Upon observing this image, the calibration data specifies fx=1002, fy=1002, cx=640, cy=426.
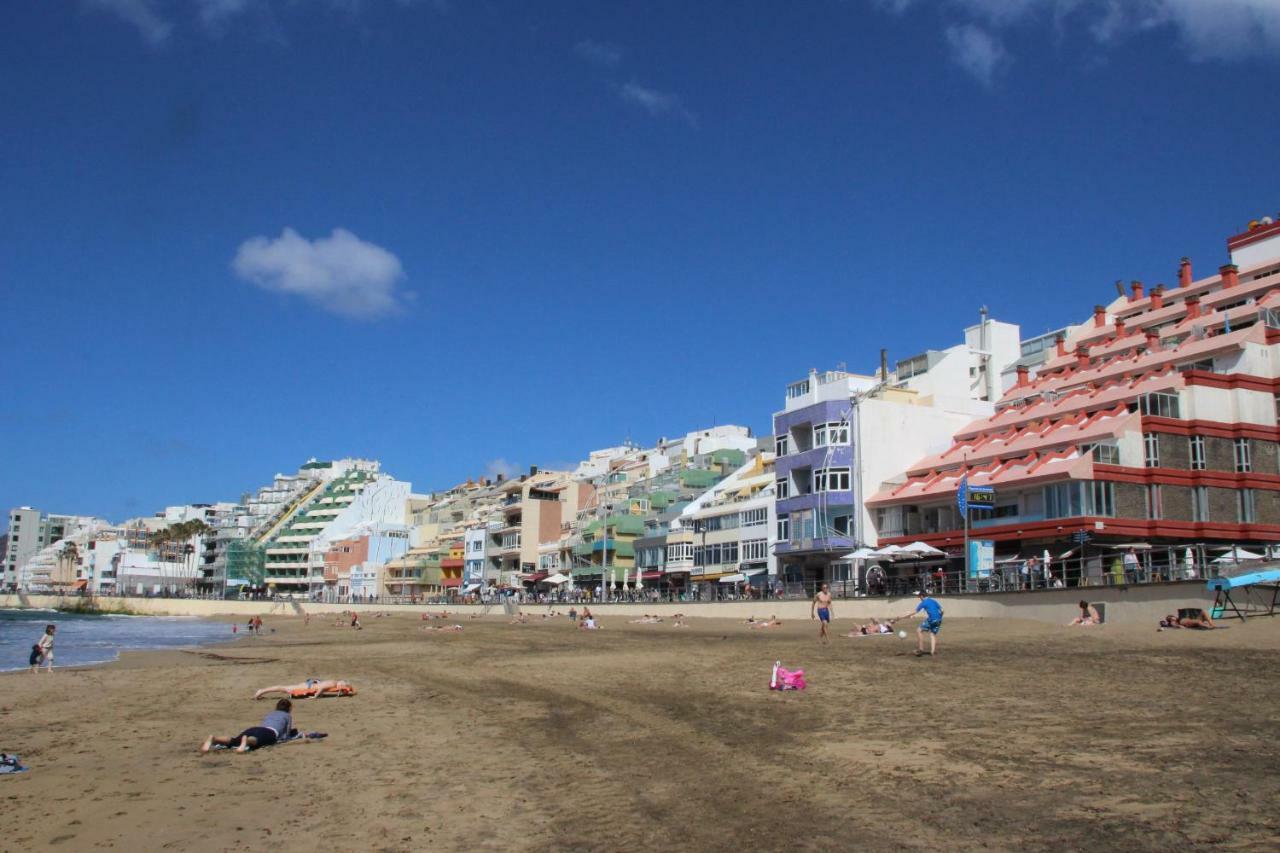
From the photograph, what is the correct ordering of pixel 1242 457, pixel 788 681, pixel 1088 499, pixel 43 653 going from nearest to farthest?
pixel 788 681, pixel 43 653, pixel 1088 499, pixel 1242 457

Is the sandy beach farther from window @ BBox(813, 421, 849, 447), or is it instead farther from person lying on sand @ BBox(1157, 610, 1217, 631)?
window @ BBox(813, 421, 849, 447)

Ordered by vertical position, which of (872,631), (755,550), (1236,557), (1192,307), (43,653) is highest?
(1192,307)

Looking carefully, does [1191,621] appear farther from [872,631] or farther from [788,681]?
[788,681]

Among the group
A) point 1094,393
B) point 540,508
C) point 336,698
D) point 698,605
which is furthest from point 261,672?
point 540,508

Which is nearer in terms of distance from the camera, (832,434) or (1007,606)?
(1007,606)

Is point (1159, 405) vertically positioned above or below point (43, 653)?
above

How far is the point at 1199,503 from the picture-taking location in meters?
42.5

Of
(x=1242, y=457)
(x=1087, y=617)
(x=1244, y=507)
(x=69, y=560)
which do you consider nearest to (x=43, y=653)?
(x=1087, y=617)

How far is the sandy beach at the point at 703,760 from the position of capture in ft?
26.7

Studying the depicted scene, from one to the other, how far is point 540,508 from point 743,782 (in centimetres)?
9468

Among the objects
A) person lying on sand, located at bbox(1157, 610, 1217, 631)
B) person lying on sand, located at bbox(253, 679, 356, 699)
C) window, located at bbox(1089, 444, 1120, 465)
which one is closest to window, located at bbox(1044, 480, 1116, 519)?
window, located at bbox(1089, 444, 1120, 465)

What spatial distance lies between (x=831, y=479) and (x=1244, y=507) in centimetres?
1902

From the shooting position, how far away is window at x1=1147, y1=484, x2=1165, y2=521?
41.4 metres

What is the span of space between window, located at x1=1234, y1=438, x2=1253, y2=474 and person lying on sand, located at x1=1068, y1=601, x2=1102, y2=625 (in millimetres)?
18176
